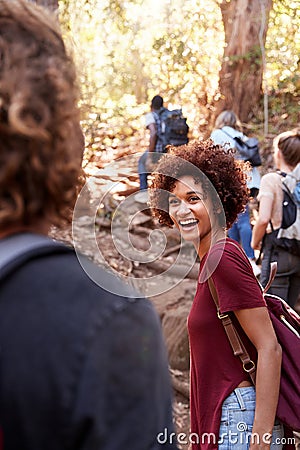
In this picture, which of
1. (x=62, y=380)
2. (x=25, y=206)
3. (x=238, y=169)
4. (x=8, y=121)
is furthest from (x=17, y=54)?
(x=238, y=169)

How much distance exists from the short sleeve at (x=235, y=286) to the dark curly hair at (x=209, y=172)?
19.2 inches

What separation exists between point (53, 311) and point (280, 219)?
4090 millimetres

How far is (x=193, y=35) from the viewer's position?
13.9m

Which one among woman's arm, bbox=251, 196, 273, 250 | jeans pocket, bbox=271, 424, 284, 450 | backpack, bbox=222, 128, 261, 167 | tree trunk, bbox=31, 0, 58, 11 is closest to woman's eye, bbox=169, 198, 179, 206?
jeans pocket, bbox=271, 424, 284, 450

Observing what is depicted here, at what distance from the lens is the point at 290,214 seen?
4.86 m

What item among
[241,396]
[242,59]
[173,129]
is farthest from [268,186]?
[242,59]

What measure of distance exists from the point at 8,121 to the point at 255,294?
5.05ft

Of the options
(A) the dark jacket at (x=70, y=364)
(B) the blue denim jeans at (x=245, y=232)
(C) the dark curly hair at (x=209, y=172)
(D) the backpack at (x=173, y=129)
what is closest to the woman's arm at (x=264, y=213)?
(C) the dark curly hair at (x=209, y=172)

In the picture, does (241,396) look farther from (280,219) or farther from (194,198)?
(280,219)

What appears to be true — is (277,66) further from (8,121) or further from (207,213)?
(8,121)

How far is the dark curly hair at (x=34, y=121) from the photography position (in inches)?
40.5

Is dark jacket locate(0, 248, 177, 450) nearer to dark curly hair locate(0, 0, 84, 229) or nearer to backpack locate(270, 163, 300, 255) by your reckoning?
dark curly hair locate(0, 0, 84, 229)

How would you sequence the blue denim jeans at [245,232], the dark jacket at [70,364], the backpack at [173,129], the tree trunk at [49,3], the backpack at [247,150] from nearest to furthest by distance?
the dark jacket at [70,364] < the tree trunk at [49,3] < the blue denim jeans at [245,232] < the backpack at [247,150] < the backpack at [173,129]

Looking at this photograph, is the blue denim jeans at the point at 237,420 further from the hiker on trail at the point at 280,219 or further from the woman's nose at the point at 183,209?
the hiker on trail at the point at 280,219
